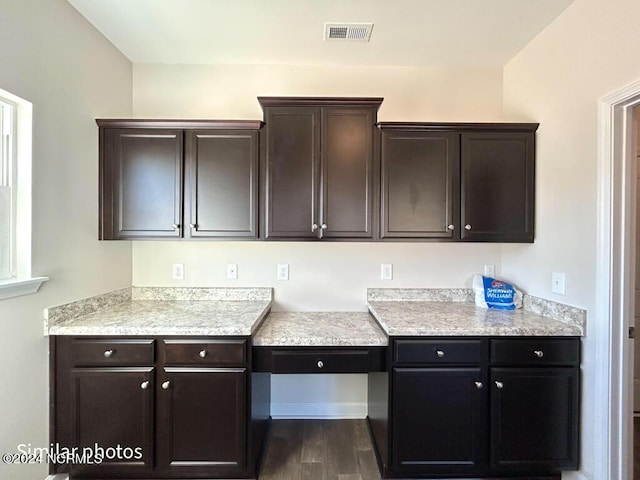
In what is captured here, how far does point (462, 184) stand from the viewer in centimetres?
210

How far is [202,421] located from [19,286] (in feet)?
3.82

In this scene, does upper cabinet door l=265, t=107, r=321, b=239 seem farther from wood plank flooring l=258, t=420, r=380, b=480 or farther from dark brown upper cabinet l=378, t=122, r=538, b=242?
wood plank flooring l=258, t=420, r=380, b=480

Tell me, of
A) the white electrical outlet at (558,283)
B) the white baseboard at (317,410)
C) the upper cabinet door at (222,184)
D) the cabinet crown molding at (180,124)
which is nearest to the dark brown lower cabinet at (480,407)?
the white electrical outlet at (558,283)

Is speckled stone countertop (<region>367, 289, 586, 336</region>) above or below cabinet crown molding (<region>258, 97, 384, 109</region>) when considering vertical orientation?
below

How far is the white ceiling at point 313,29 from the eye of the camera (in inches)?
71.4

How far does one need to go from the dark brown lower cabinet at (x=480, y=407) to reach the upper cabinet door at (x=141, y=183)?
1735 mm

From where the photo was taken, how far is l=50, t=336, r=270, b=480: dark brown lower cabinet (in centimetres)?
170

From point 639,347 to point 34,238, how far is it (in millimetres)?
4336

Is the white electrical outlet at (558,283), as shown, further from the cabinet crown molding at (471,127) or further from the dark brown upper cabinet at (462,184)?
the cabinet crown molding at (471,127)

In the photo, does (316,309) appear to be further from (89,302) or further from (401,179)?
(89,302)

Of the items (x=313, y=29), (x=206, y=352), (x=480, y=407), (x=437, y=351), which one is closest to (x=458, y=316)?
(x=437, y=351)

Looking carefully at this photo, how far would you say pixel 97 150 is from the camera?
2.06 meters

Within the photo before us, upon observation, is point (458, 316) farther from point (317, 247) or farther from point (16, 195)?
point (16, 195)

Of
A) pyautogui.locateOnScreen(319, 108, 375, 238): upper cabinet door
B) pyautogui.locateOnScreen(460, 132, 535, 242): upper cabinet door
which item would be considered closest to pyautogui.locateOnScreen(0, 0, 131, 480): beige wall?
pyautogui.locateOnScreen(319, 108, 375, 238): upper cabinet door
